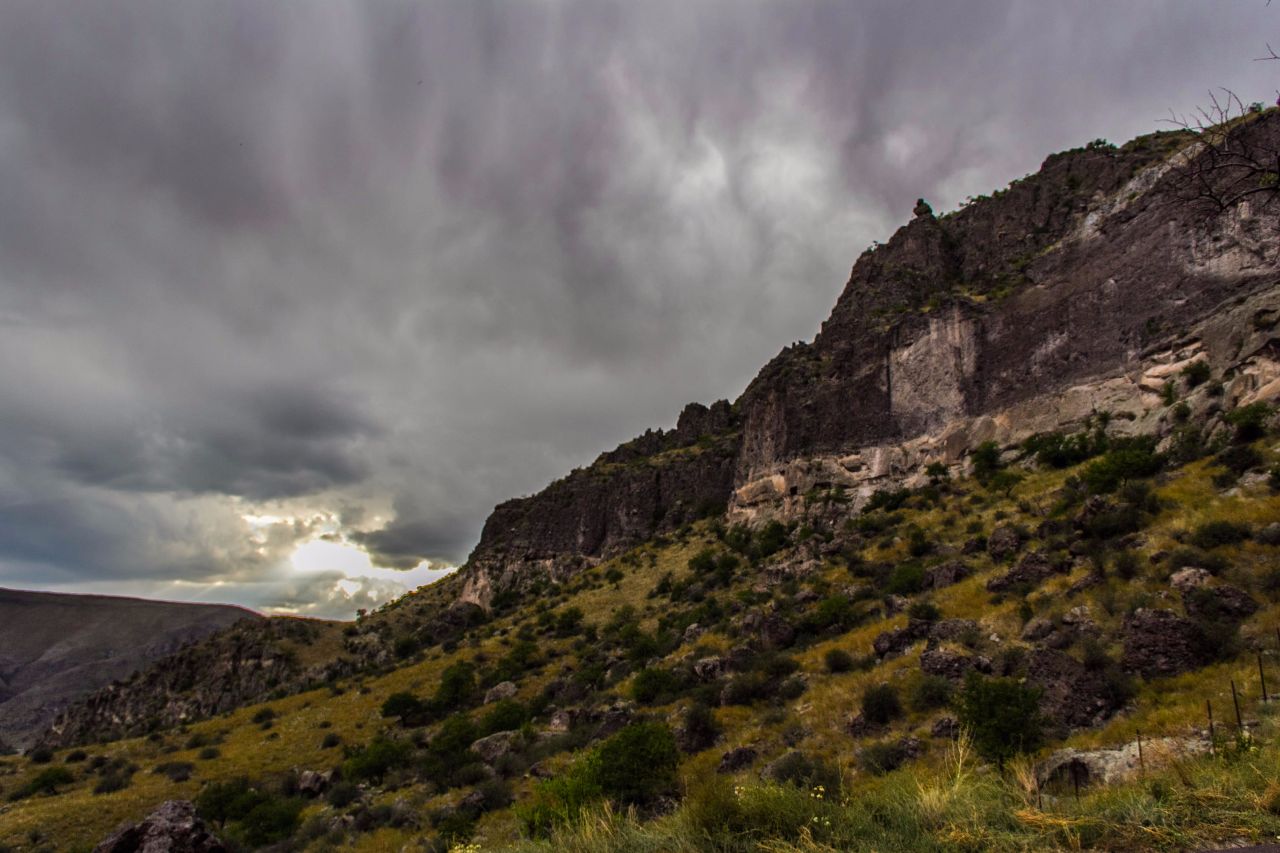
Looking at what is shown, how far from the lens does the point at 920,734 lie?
1391cm

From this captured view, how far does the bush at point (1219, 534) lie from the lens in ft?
51.4

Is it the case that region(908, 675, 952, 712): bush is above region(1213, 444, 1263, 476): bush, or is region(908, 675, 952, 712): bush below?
below

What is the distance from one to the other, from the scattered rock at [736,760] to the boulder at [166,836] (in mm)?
12955

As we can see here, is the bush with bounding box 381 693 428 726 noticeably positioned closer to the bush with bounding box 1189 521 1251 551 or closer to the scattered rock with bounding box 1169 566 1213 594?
the scattered rock with bounding box 1169 566 1213 594

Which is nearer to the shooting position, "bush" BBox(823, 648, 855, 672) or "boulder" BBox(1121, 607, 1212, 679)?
"boulder" BBox(1121, 607, 1212, 679)

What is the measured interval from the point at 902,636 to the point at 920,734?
243 inches

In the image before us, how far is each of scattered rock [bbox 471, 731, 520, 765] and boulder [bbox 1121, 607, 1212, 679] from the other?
22.6m

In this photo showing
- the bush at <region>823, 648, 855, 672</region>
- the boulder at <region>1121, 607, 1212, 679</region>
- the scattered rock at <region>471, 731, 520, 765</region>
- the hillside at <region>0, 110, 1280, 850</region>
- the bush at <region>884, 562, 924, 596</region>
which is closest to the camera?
the hillside at <region>0, 110, 1280, 850</region>

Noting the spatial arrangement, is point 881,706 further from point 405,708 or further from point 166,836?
point 405,708

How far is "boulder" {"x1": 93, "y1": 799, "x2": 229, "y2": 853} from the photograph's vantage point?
12.6 metres

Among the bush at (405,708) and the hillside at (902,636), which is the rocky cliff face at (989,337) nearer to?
the hillside at (902,636)

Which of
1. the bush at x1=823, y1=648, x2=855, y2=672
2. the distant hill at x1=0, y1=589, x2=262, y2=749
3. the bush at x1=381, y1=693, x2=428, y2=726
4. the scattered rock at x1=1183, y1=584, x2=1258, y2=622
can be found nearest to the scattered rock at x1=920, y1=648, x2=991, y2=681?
the bush at x1=823, y1=648, x2=855, y2=672

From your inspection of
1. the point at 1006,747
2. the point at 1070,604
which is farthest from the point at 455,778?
the point at 1070,604

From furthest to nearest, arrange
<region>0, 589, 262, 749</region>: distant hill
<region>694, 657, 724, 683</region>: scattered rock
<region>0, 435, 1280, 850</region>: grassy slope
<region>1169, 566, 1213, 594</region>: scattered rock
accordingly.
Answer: <region>0, 589, 262, 749</region>: distant hill < <region>694, 657, 724, 683</region>: scattered rock < <region>1169, 566, 1213, 594</region>: scattered rock < <region>0, 435, 1280, 850</region>: grassy slope
